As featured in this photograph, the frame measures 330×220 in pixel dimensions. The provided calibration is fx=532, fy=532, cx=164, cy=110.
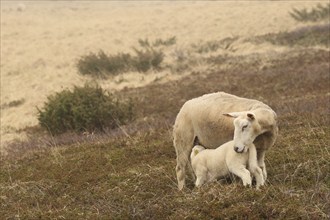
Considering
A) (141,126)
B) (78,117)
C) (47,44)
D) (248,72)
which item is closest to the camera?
(141,126)

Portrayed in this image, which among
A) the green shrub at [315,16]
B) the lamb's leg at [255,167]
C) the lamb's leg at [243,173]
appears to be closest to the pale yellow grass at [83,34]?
the green shrub at [315,16]

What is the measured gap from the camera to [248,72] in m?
22.2

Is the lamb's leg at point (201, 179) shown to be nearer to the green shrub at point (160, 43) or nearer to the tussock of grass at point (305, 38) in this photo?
the tussock of grass at point (305, 38)

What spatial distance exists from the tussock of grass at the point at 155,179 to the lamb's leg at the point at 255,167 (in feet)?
0.75

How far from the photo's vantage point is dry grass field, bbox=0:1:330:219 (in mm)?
6609

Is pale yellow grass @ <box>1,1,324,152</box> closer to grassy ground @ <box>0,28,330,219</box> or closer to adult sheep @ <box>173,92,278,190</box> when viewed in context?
grassy ground @ <box>0,28,330,219</box>

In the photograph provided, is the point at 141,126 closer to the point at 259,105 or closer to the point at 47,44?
the point at 259,105

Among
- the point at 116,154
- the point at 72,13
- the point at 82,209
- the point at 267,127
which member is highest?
the point at 267,127

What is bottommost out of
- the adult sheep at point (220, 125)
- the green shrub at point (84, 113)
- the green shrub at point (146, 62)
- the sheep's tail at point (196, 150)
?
the green shrub at point (146, 62)

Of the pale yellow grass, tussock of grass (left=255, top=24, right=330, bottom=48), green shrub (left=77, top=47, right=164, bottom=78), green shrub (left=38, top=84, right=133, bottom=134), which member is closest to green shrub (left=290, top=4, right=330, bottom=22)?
the pale yellow grass

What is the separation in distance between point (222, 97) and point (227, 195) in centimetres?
193

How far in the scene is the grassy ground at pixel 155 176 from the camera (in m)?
6.29

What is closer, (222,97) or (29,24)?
(222,97)

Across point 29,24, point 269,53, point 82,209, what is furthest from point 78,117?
point 29,24
